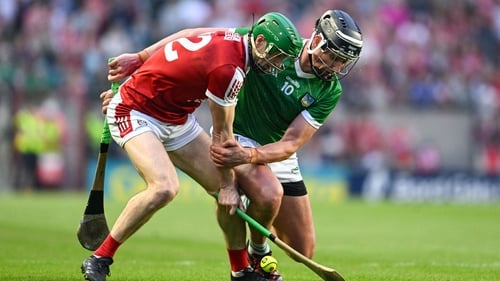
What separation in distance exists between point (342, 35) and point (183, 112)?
1438 mm

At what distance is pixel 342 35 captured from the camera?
8.50 m

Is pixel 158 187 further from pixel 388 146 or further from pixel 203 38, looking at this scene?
pixel 388 146

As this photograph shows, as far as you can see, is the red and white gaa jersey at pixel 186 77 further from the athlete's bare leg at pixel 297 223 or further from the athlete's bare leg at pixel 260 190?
the athlete's bare leg at pixel 297 223

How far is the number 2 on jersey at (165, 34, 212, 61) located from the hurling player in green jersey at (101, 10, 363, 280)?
22 centimetres

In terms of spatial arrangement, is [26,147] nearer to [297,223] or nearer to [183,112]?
[297,223]

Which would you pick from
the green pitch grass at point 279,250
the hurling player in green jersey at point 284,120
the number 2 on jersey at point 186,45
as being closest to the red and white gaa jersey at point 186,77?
the number 2 on jersey at point 186,45

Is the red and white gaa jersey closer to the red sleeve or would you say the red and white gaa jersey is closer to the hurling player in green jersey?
the red sleeve

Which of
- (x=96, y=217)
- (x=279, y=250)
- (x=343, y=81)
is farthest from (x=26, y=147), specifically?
(x=96, y=217)

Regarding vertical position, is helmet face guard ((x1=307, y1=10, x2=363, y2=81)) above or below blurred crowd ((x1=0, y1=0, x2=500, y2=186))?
above

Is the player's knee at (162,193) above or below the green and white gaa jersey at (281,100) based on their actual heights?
below

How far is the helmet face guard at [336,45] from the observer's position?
8.49m

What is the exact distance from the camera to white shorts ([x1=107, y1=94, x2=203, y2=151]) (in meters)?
8.28

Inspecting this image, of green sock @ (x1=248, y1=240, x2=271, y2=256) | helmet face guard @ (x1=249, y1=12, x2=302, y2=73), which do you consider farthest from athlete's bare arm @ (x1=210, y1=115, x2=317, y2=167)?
green sock @ (x1=248, y1=240, x2=271, y2=256)

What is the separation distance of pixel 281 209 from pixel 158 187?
170 centimetres
